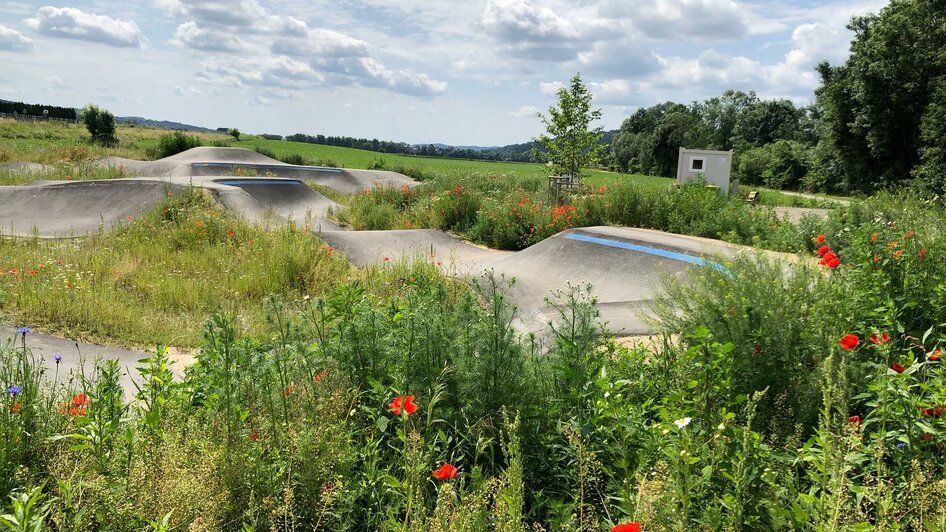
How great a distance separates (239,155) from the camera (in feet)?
103

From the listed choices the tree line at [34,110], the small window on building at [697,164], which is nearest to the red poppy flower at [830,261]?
the small window on building at [697,164]

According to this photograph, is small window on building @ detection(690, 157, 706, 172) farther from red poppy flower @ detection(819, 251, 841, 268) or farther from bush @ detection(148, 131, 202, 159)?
bush @ detection(148, 131, 202, 159)

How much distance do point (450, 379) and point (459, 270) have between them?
6.53 meters

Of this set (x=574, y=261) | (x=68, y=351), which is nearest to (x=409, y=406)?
(x=68, y=351)

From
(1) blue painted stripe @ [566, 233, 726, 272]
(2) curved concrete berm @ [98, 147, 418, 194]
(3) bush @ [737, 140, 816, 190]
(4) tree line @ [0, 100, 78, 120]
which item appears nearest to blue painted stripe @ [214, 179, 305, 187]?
(2) curved concrete berm @ [98, 147, 418, 194]

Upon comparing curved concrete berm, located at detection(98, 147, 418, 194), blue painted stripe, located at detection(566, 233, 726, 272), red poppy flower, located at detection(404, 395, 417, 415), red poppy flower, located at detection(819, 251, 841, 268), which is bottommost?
blue painted stripe, located at detection(566, 233, 726, 272)

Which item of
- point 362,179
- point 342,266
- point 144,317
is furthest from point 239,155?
point 144,317

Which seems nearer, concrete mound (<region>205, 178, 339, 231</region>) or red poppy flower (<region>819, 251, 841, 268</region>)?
red poppy flower (<region>819, 251, 841, 268</region>)

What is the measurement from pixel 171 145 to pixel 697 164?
27891 mm

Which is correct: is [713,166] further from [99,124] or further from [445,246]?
Result: [99,124]

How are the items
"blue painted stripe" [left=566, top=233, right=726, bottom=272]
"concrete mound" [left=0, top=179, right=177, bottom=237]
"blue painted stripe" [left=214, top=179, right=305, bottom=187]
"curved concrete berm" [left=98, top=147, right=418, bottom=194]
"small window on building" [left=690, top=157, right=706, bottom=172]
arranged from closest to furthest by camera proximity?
"blue painted stripe" [left=566, top=233, right=726, bottom=272] → "concrete mound" [left=0, top=179, right=177, bottom=237] → "blue painted stripe" [left=214, top=179, right=305, bottom=187] → "small window on building" [left=690, top=157, right=706, bottom=172] → "curved concrete berm" [left=98, top=147, right=418, bottom=194]

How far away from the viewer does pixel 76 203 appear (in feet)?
49.1

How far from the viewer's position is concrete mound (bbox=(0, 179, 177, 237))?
13.4m

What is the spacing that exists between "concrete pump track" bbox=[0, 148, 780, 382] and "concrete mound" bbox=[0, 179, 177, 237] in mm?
24
